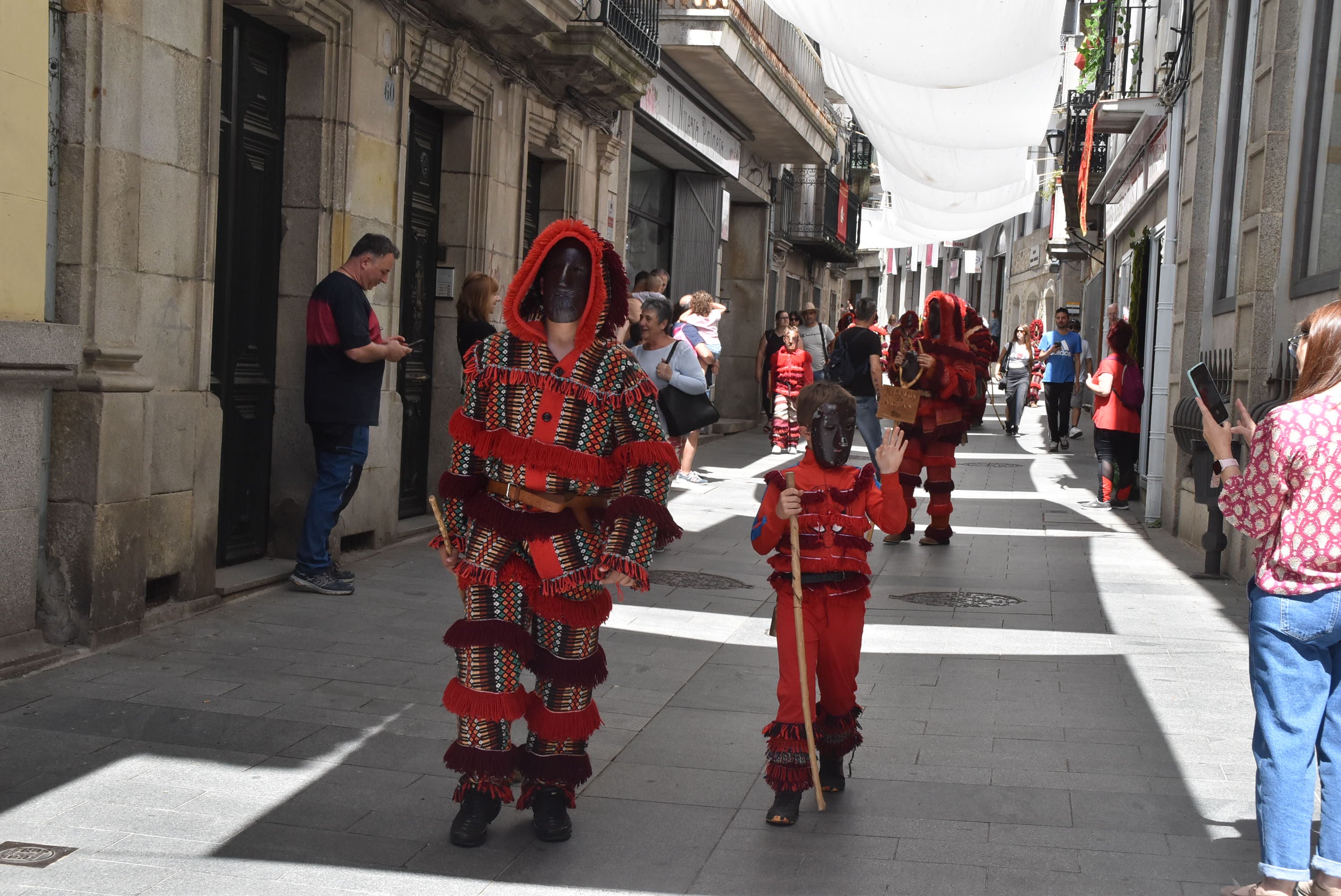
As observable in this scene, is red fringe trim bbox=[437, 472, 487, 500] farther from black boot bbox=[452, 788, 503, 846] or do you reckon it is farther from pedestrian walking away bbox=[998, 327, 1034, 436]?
pedestrian walking away bbox=[998, 327, 1034, 436]

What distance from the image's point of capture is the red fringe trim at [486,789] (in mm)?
4246

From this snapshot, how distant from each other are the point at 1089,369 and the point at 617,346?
960 inches

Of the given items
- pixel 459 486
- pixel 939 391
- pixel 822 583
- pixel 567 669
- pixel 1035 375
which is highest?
pixel 1035 375

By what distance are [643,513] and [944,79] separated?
9.12 m

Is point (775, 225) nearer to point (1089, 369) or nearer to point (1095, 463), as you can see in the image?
point (1089, 369)

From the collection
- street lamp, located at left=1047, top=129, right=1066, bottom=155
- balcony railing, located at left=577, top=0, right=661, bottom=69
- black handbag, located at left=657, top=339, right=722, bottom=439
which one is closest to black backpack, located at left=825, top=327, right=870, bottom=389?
balcony railing, located at left=577, top=0, right=661, bottom=69

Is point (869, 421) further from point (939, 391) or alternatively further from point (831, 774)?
point (831, 774)

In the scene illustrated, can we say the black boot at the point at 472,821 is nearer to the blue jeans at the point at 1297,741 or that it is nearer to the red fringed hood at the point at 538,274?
the red fringed hood at the point at 538,274

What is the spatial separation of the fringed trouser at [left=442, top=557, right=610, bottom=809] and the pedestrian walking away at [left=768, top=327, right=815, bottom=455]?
15.0 meters

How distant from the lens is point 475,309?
364 inches

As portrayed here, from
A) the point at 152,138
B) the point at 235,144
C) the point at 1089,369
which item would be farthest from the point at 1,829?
the point at 1089,369

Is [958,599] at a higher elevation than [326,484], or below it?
below

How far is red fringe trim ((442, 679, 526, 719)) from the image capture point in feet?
13.8

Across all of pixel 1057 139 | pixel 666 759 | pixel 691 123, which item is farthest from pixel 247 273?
pixel 1057 139
